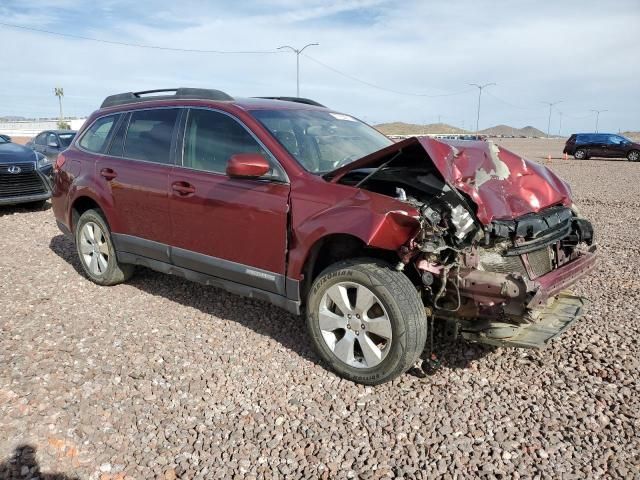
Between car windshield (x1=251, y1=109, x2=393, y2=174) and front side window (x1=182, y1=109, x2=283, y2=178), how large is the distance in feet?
0.64

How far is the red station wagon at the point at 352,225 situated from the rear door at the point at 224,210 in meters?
0.01

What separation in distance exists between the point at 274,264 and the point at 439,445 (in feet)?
5.46

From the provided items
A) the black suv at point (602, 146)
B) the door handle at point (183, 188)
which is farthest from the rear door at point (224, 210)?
the black suv at point (602, 146)

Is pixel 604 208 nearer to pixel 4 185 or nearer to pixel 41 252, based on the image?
pixel 41 252

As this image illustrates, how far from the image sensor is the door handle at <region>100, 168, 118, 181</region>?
16.4ft

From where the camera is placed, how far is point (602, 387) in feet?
11.1

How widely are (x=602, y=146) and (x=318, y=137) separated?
28576 millimetres

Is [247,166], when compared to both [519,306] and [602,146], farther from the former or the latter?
[602,146]

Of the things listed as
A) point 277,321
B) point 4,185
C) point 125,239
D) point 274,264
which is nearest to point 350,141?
point 274,264

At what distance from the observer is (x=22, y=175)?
956 cm

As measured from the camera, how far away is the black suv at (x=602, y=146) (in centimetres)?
2738

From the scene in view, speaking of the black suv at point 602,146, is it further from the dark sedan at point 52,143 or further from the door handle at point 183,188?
the door handle at point 183,188

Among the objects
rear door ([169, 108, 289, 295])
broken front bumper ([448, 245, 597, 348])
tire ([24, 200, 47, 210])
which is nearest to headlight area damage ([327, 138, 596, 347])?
broken front bumper ([448, 245, 597, 348])

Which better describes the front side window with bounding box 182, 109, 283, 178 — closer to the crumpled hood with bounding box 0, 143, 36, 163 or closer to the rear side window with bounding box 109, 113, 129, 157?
the rear side window with bounding box 109, 113, 129, 157
